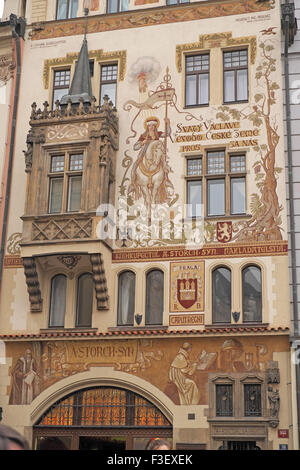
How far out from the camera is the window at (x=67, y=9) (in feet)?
77.9

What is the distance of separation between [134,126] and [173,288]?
5411 millimetres

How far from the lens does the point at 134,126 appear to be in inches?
848

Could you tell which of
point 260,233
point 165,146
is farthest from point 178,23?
point 260,233

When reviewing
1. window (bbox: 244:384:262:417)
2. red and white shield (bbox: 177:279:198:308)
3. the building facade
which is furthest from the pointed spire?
window (bbox: 244:384:262:417)

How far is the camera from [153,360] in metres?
19.1

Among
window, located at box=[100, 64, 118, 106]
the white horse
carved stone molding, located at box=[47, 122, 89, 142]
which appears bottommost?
the white horse

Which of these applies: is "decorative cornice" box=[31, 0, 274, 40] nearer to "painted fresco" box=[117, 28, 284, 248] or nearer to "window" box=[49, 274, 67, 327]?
"painted fresco" box=[117, 28, 284, 248]

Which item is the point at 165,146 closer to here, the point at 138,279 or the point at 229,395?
the point at 138,279

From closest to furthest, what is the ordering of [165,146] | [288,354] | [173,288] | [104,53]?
[288,354], [173,288], [165,146], [104,53]

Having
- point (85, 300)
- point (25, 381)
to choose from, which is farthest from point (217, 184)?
point (25, 381)

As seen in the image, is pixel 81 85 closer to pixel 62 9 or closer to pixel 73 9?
pixel 73 9

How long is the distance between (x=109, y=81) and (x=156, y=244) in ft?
19.6

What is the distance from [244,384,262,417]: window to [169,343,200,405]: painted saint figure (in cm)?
130

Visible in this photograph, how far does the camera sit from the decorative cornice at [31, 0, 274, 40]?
21.7 meters
